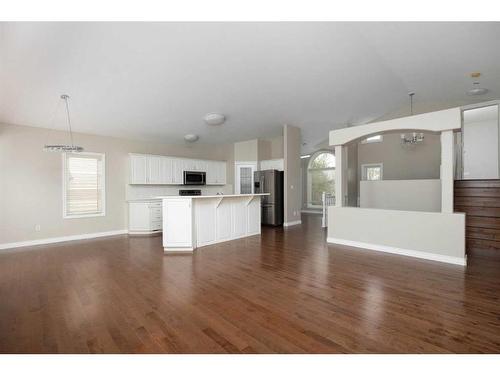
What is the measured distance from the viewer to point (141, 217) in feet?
20.3

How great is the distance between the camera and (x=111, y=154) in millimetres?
6234

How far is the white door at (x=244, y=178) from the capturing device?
834cm

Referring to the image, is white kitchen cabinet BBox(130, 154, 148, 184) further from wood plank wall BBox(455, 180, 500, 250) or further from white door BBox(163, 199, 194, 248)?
wood plank wall BBox(455, 180, 500, 250)

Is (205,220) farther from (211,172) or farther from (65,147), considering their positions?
(211,172)

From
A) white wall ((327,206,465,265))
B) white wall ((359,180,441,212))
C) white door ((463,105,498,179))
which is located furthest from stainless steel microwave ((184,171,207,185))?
white door ((463,105,498,179))

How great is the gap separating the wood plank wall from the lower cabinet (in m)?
6.99

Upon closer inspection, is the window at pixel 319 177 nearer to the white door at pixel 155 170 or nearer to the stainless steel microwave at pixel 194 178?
the stainless steel microwave at pixel 194 178

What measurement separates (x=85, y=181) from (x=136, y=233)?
1.78 m

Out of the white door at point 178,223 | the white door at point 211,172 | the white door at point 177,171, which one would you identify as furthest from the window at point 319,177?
the white door at point 178,223

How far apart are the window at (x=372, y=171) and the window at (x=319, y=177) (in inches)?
47.6

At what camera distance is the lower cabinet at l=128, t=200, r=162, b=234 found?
618 cm

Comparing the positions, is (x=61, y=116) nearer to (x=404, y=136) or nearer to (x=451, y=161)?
(x=451, y=161)

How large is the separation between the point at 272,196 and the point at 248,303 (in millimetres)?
4962

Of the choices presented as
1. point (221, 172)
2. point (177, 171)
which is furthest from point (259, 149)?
point (177, 171)
